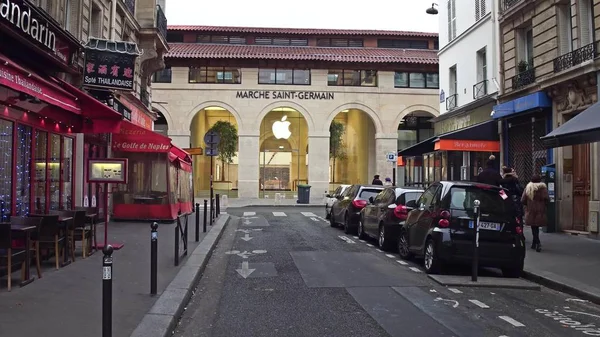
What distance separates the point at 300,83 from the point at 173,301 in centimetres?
3169

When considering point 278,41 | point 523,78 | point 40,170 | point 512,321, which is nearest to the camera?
point 512,321

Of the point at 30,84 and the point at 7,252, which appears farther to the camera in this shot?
the point at 30,84

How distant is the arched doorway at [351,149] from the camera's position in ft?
136

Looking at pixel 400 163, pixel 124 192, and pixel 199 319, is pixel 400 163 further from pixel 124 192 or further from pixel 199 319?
pixel 199 319

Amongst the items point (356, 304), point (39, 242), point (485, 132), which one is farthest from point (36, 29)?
point (485, 132)

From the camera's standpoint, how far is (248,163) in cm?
3731

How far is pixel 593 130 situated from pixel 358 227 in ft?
23.8

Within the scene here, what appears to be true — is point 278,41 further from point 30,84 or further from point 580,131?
point 30,84

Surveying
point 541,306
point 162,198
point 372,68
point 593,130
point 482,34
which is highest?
point 372,68

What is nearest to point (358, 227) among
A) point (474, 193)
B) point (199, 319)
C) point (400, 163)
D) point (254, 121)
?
point (474, 193)

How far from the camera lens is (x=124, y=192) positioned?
58.9ft

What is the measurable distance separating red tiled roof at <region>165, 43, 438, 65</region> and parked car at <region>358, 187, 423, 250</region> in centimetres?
2383

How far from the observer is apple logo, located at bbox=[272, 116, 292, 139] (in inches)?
1623

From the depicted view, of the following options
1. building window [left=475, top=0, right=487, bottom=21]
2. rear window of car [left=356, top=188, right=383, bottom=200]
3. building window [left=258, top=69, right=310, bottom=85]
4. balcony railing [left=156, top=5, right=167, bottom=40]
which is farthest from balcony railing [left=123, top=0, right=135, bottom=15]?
A: building window [left=258, top=69, right=310, bottom=85]
